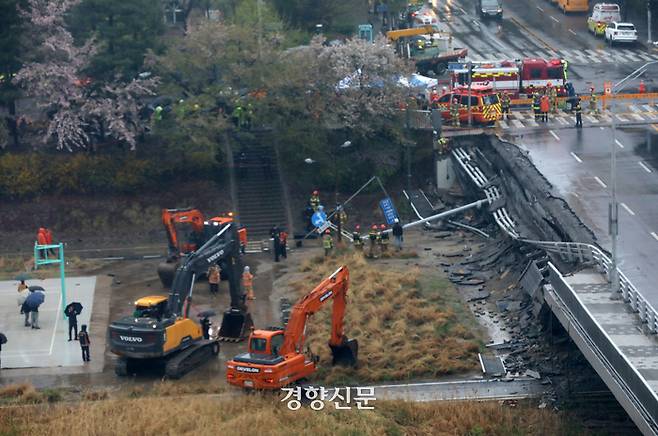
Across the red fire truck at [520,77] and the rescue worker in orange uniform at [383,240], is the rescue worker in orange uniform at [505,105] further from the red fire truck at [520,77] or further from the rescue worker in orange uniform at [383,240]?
the rescue worker in orange uniform at [383,240]

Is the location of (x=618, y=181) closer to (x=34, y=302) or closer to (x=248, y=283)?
(x=248, y=283)

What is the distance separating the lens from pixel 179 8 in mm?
82500

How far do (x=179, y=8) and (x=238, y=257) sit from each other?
128 feet

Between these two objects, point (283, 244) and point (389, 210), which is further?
point (389, 210)

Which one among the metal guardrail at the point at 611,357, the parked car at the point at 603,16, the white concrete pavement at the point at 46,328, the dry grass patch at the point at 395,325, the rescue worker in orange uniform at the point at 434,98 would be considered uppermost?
the parked car at the point at 603,16

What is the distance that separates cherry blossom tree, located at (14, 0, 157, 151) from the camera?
2418 inches

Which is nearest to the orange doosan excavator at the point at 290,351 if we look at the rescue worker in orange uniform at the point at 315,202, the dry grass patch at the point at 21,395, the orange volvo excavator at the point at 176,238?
the dry grass patch at the point at 21,395

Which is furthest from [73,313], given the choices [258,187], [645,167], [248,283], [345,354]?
[645,167]

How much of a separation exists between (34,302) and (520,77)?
32011 mm

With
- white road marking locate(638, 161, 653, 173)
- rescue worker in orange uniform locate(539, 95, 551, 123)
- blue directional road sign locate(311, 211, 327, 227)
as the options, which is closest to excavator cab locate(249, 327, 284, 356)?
blue directional road sign locate(311, 211, 327, 227)

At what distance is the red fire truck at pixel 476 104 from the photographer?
208 ft

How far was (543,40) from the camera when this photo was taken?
277 ft

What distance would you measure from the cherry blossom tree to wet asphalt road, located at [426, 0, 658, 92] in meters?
24.2

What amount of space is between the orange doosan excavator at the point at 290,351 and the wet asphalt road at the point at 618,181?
28.7 feet
